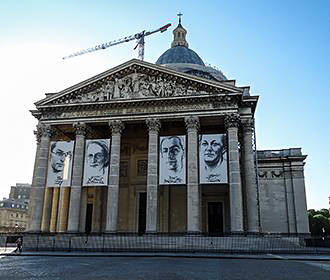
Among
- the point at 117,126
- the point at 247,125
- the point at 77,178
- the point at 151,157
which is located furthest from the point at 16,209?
the point at 247,125

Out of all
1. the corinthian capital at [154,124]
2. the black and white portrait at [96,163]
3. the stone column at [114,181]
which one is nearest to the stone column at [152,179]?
the corinthian capital at [154,124]

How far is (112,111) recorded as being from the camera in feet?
95.8

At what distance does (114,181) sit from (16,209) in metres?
51.7

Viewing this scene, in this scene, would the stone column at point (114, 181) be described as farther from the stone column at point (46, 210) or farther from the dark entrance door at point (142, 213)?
the dark entrance door at point (142, 213)

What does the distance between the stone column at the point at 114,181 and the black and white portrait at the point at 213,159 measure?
691 centimetres

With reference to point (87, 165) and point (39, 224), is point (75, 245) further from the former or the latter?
point (87, 165)

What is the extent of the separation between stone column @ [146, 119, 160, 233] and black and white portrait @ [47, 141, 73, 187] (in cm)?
698

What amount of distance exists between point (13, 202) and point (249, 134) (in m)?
68.1

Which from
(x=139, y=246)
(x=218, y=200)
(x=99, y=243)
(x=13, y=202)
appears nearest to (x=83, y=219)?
(x=99, y=243)

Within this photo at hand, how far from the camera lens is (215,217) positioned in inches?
1275

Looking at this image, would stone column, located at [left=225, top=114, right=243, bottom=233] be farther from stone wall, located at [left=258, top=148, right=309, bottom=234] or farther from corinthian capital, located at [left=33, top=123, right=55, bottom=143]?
corinthian capital, located at [left=33, top=123, right=55, bottom=143]

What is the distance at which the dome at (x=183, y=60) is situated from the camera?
1866 inches

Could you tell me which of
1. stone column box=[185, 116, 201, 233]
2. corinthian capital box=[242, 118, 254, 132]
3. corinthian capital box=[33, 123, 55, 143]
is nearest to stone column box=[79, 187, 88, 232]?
corinthian capital box=[33, 123, 55, 143]

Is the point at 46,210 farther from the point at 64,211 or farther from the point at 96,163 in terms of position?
the point at 96,163
